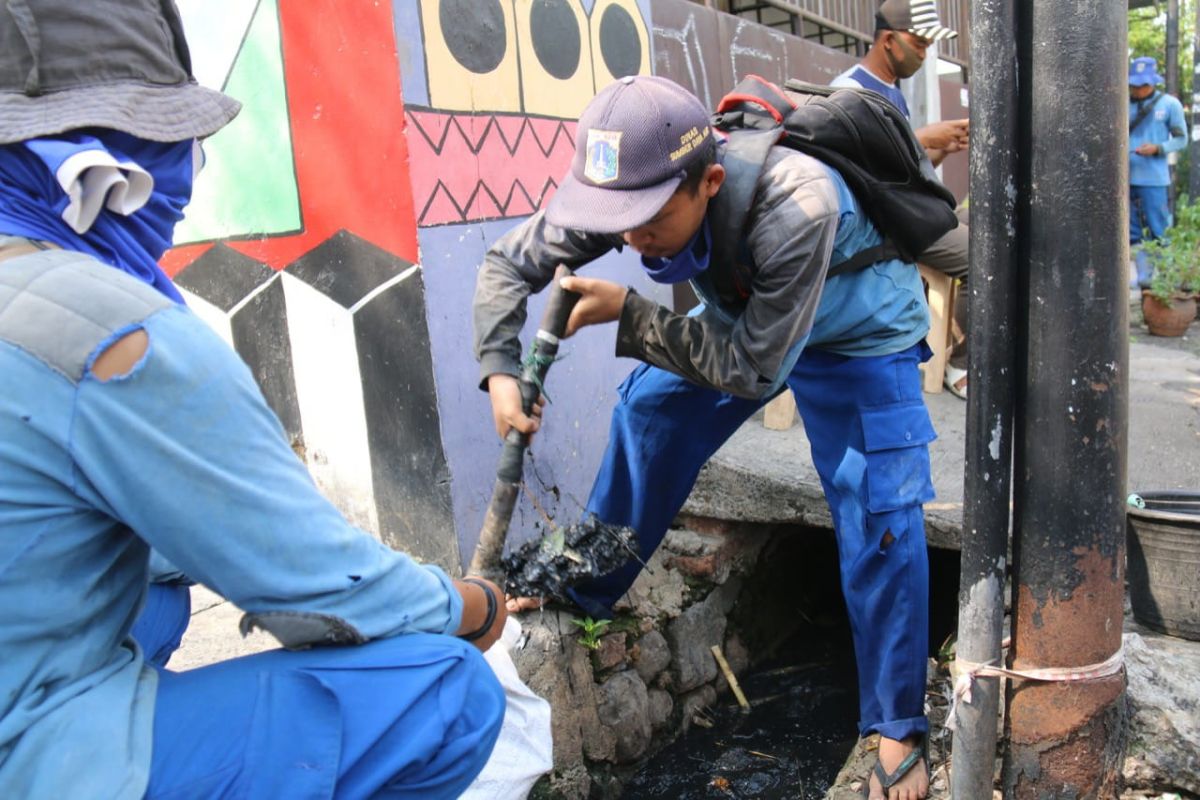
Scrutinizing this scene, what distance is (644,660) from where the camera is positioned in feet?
11.7

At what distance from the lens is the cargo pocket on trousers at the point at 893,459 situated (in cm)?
247

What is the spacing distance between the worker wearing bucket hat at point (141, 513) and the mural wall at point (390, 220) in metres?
1.46

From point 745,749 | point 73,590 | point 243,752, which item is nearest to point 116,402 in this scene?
point 73,590

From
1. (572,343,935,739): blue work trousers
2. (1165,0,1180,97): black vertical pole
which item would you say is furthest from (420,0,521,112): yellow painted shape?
(1165,0,1180,97): black vertical pole

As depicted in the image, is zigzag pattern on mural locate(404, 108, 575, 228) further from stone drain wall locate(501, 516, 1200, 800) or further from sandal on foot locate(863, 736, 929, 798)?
sandal on foot locate(863, 736, 929, 798)

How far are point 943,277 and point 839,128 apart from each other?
8.27 ft

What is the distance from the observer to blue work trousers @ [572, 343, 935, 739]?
2490mm

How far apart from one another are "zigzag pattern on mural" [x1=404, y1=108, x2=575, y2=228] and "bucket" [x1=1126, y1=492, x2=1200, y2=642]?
2111 millimetres

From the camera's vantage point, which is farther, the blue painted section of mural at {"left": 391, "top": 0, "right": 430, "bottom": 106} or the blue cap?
the blue cap

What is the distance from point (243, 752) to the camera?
1.36 meters

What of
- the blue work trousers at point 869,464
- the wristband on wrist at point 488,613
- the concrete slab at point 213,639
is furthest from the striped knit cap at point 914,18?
the concrete slab at point 213,639

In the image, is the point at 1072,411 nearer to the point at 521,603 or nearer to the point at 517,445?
the point at 517,445

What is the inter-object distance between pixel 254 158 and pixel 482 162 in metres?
0.77

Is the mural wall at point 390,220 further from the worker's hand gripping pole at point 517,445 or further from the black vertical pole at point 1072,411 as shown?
the black vertical pole at point 1072,411
